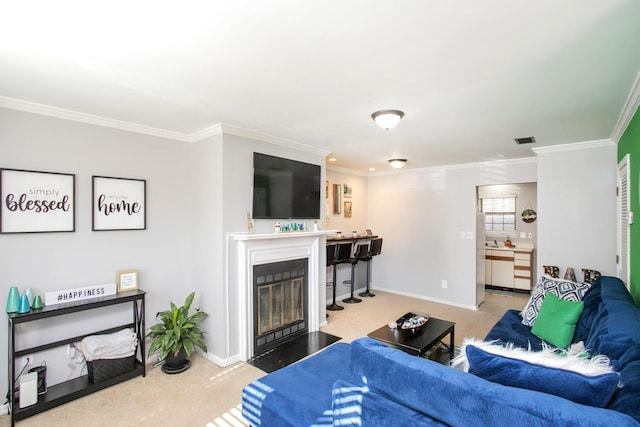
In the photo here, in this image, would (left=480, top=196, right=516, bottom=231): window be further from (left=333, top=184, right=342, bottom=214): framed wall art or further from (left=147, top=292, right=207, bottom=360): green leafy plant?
(left=147, top=292, right=207, bottom=360): green leafy plant

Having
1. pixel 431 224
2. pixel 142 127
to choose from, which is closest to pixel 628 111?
pixel 431 224

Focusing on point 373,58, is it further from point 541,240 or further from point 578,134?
point 541,240

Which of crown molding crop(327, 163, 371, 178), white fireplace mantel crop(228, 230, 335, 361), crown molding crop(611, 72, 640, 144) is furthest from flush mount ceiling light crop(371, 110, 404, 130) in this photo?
crown molding crop(327, 163, 371, 178)

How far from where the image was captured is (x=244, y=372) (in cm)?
308

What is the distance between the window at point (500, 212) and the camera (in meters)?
6.70

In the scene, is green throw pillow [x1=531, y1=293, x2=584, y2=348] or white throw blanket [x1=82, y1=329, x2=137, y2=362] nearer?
green throw pillow [x1=531, y1=293, x2=584, y2=348]

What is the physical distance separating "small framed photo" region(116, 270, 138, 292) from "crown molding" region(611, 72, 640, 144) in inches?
169

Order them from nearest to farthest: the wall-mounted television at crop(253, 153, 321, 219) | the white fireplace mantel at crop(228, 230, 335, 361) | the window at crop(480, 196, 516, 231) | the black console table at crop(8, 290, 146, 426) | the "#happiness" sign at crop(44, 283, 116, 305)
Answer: the black console table at crop(8, 290, 146, 426) → the "#happiness" sign at crop(44, 283, 116, 305) → the white fireplace mantel at crop(228, 230, 335, 361) → the wall-mounted television at crop(253, 153, 321, 219) → the window at crop(480, 196, 516, 231)

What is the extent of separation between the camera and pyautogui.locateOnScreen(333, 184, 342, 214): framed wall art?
5.67 m

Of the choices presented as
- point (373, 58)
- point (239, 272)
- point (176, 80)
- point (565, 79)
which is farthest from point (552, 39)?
point (239, 272)

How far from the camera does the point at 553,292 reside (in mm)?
3078

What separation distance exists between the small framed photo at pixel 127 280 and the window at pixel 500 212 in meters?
6.33

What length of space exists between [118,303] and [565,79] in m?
3.97

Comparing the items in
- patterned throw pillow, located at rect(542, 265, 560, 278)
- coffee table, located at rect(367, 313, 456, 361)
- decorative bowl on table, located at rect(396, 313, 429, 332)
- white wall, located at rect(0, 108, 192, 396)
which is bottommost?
coffee table, located at rect(367, 313, 456, 361)
